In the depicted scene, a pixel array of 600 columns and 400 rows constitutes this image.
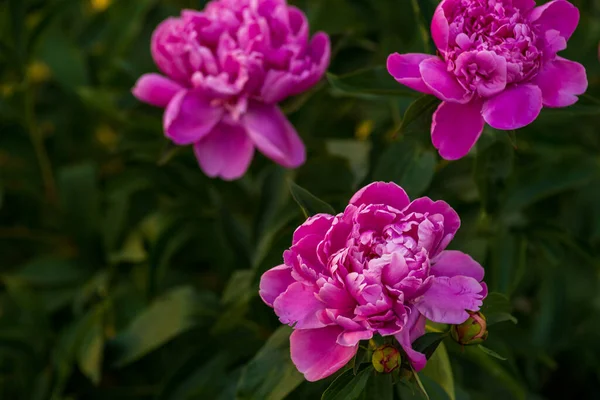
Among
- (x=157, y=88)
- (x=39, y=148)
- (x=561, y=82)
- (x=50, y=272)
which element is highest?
(x=561, y=82)

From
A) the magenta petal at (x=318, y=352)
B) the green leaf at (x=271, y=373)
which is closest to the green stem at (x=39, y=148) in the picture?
the green leaf at (x=271, y=373)

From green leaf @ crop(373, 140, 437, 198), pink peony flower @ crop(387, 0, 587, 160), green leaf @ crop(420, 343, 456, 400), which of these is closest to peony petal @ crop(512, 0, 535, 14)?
pink peony flower @ crop(387, 0, 587, 160)

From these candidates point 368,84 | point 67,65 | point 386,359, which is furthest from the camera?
point 67,65

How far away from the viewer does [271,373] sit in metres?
0.81

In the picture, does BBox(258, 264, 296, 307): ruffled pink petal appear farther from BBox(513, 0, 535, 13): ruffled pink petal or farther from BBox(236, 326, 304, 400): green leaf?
BBox(513, 0, 535, 13): ruffled pink petal

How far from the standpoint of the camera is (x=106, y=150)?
1435 mm

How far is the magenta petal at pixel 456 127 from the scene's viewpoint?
74cm

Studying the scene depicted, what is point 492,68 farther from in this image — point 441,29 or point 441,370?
point 441,370

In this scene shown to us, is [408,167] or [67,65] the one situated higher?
[408,167]

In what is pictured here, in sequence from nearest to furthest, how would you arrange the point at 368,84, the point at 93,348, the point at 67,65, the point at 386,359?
the point at 386,359 < the point at 368,84 < the point at 93,348 < the point at 67,65

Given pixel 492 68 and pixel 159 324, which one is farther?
pixel 159 324

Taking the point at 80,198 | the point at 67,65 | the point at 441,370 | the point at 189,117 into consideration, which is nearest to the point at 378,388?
the point at 441,370

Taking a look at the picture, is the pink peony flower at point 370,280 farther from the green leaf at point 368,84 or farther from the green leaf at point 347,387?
the green leaf at point 368,84

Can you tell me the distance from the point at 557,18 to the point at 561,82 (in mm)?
61
